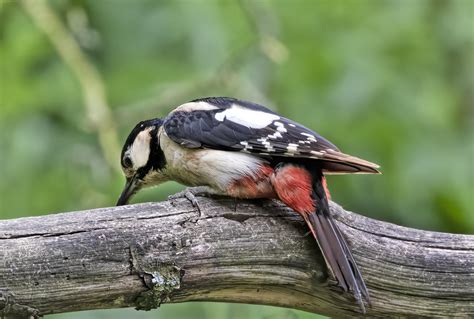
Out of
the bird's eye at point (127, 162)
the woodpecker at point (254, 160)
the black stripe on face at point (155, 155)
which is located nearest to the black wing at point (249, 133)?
the woodpecker at point (254, 160)

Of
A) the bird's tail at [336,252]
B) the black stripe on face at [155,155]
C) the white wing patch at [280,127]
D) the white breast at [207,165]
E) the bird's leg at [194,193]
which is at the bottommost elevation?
the bird's tail at [336,252]

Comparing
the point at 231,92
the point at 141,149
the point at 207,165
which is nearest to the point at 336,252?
the point at 207,165

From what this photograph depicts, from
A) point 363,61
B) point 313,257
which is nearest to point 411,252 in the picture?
point 313,257

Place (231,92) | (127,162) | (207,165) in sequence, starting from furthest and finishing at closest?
(231,92) < (127,162) < (207,165)

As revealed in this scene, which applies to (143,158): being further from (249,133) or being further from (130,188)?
(249,133)

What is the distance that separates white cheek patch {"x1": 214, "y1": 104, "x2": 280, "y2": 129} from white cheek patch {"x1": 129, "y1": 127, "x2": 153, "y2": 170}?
20.0 inches

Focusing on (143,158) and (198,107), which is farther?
(143,158)

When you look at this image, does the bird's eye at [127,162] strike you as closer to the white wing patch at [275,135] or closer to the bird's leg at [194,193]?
the bird's leg at [194,193]

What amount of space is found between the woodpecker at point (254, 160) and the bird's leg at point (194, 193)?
2 cm

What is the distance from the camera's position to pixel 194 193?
3.76 meters

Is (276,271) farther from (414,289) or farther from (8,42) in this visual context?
(8,42)

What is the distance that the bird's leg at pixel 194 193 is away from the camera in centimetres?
354

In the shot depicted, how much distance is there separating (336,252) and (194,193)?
2.30ft

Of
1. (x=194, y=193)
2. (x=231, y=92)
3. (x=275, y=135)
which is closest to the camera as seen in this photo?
(x=194, y=193)
